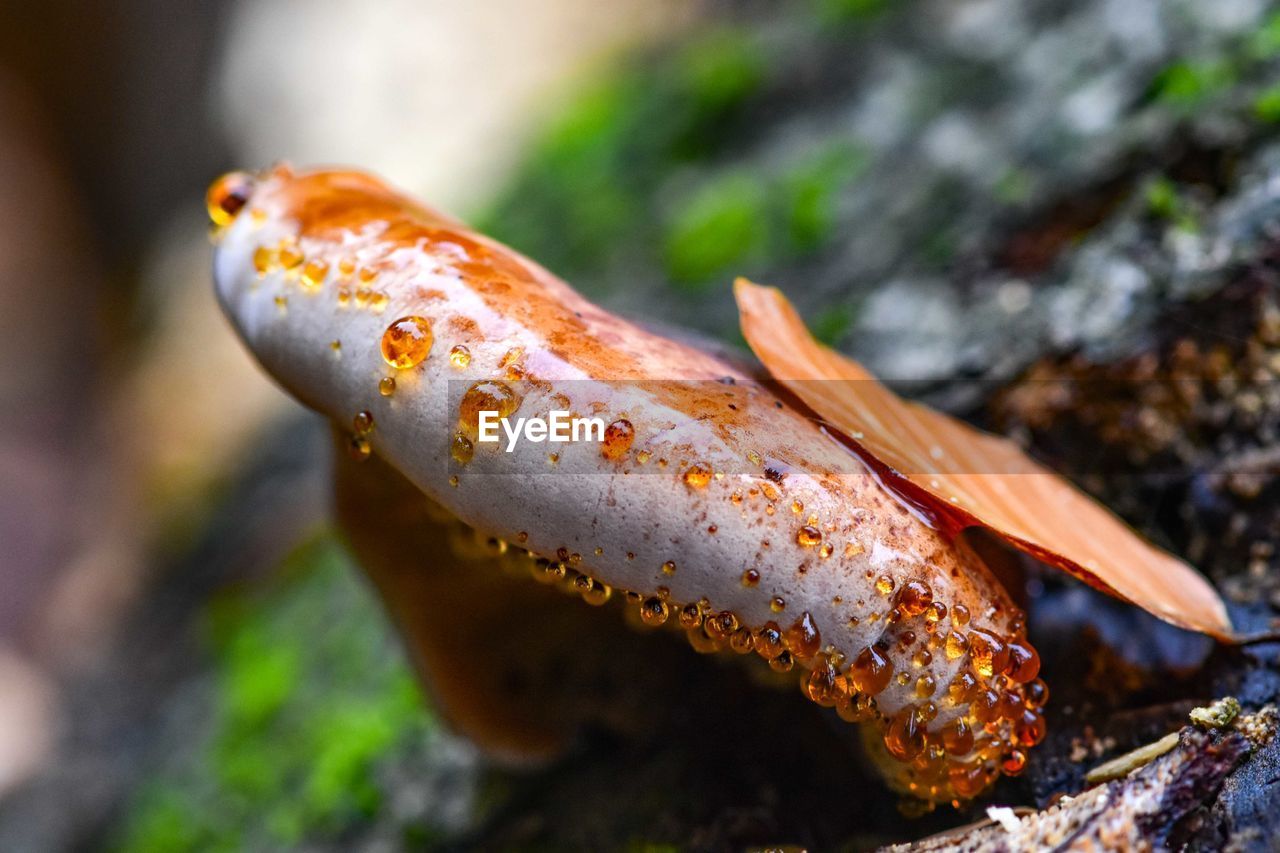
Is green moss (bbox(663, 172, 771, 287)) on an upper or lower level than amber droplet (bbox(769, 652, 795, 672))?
lower

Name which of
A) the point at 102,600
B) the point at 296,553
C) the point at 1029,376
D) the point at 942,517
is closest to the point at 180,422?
the point at 102,600

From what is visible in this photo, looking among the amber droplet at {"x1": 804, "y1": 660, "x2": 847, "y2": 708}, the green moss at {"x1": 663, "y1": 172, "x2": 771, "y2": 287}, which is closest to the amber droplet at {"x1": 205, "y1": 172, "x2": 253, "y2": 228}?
the amber droplet at {"x1": 804, "y1": 660, "x2": 847, "y2": 708}

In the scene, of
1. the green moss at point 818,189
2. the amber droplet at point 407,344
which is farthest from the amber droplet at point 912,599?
the green moss at point 818,189

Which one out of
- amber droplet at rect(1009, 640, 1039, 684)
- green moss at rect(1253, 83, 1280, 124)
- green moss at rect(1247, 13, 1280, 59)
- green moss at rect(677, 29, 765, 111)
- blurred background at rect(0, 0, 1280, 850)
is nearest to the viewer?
amber droplet at rect(1009, 640, 1039, 684)

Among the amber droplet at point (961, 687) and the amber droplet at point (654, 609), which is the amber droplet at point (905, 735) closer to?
the amber droplet at point (961, 687)

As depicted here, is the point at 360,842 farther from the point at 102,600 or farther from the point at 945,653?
the point at 102,600

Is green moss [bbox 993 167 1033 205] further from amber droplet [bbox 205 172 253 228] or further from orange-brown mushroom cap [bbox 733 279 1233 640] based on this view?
amber droplet [bbox 205 172 253 228]
